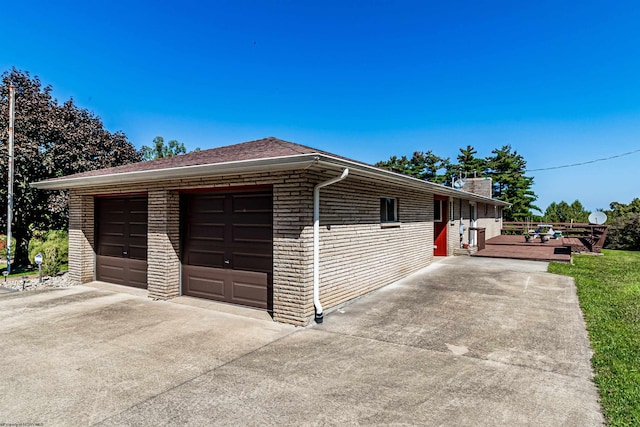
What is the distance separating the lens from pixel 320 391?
10.9ft

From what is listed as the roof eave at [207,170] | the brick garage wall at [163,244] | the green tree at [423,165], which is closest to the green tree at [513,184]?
the green tree at [423,165]

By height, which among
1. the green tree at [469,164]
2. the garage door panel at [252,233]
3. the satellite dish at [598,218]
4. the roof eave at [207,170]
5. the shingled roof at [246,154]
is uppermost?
the green tree at [469,164]

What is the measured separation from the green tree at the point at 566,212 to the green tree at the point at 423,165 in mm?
10977

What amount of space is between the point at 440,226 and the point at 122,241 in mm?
11663

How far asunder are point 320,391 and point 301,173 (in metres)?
3.27

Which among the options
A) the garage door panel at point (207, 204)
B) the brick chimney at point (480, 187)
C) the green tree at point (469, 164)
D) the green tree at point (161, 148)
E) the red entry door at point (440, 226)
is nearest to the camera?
the garage door panel at point (207, 204)

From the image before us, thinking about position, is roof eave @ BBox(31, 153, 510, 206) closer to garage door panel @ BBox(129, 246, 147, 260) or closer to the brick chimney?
garage door panel @ BBox(129, 246, 147, 260)

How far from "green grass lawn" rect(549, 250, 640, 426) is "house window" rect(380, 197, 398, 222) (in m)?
4.32

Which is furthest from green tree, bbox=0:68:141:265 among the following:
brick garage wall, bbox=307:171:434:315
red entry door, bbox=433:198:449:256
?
red entry door, bbox=433:198:449:256

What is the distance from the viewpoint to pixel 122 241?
866 cm

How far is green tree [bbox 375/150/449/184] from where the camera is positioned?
39.4 m

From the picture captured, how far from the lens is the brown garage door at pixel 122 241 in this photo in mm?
8266

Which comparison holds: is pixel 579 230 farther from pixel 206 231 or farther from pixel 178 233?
pixel 178 233

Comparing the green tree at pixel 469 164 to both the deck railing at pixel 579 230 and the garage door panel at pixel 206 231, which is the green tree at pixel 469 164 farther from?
the garage door panel at pixel 206 231
